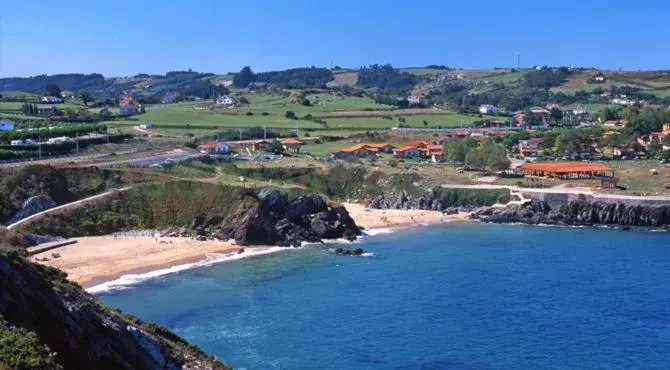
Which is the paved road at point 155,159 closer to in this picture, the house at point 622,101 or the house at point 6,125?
the house at point 6,125

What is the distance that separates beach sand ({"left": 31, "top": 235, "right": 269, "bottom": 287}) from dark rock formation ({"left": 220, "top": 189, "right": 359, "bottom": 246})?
1596 millimetres

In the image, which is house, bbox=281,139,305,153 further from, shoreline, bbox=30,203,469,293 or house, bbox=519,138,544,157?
shoreline, bbox=30,203,469,293

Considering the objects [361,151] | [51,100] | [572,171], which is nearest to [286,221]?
[572,171]

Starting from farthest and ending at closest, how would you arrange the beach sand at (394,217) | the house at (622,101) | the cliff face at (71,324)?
the house at (622,101) → the beach sand at (394,217) → the cliff face at (71,324)

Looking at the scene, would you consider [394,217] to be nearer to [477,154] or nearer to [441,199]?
[441,199]

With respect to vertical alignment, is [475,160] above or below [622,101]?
below

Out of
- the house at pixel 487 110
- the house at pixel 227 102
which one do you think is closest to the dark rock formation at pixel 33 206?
the house at pixel 227 102

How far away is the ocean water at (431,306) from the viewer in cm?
3569

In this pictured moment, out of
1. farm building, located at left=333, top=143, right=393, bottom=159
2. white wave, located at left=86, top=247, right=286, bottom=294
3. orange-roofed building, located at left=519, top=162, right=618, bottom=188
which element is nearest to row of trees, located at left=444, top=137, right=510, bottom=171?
orange-roofed building, located at left=519, top=162, right=618, bottom=188

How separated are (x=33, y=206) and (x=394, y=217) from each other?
33.1 metres

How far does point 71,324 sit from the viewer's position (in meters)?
21.3

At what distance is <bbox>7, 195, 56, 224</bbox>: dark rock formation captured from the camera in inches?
2362

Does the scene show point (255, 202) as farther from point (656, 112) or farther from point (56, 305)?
point (656, 112)

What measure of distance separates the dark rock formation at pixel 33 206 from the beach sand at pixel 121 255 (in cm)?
501
